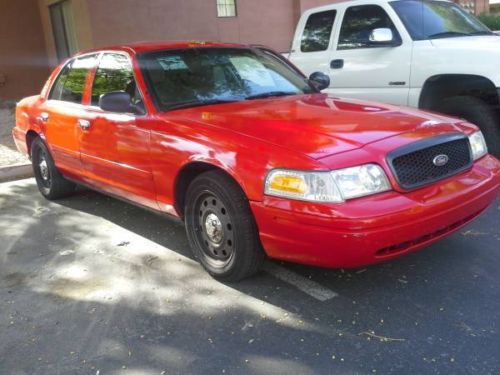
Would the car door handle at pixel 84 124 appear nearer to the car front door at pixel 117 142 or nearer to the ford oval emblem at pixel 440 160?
the car front door at pixel 117 142

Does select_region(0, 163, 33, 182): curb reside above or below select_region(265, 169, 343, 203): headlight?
below

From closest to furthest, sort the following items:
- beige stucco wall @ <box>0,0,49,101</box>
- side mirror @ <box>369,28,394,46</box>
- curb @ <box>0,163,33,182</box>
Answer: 1. side mirror @ <box>369,28,394,46</box>
2. curb @ <box>0,163,33,182</box>
3. beige stucco wall @ <box>0,0,49,101</box>

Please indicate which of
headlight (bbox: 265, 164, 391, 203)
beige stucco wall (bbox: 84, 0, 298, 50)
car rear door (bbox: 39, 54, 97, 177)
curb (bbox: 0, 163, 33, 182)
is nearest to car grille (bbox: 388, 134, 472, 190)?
headlight (bbox: 265, 164, 391, 203)

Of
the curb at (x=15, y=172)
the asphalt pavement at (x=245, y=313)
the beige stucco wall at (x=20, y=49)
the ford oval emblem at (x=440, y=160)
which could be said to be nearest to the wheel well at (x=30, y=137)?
the curb at (x=15, y=172)

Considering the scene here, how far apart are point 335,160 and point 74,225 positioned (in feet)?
10.3

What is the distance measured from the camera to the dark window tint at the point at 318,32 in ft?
23.4

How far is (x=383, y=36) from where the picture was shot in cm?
616

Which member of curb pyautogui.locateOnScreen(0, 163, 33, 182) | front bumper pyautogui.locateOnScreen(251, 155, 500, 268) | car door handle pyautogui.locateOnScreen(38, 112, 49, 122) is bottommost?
curb pyautogui.locateOnScreen(0, 163, 33, 182)

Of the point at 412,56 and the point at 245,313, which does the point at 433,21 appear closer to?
the point at 412,56

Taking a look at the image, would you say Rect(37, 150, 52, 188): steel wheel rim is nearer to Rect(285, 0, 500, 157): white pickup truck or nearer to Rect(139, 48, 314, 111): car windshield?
Rect(139, 48, 314, 111): car windshield

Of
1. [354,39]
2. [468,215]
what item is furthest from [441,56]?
[468,215]

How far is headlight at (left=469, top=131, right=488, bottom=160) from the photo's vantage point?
370 cm

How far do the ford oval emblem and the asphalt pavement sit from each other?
2.61 ft

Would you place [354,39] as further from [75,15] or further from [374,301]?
[75,15]
